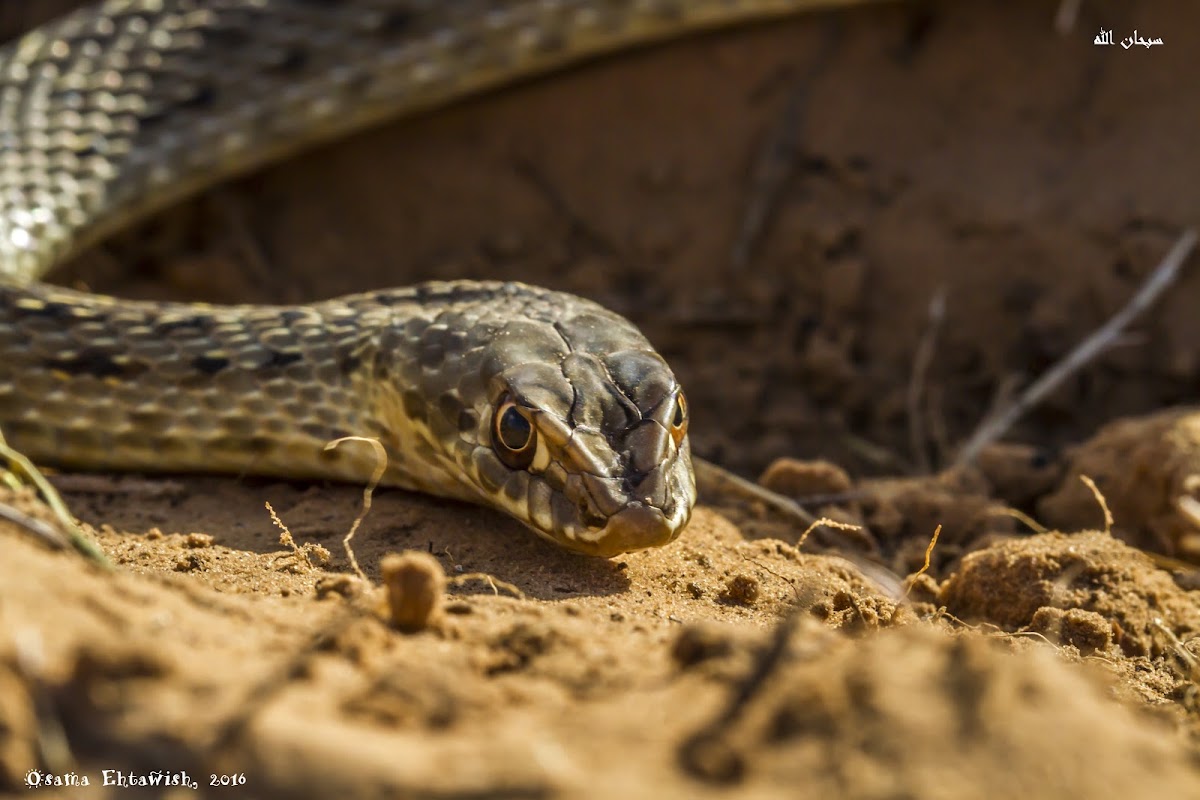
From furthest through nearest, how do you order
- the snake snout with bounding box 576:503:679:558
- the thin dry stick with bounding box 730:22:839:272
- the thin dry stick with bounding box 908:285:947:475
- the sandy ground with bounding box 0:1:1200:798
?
the thin dry stick with bounding box 730:22:839:272
the thin dry stick with bounding box 908:285:947:475
the snake snout with bounding box 576:503:679:558
the sandy ground with bounding box 0:1:1200:798

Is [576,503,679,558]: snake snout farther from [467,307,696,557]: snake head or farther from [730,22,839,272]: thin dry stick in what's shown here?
[730,22,839,272]: thin dry stick

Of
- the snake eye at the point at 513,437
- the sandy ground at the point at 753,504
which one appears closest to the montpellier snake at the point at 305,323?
the snake eye at the point at 513,437

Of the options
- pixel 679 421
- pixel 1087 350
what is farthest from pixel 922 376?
pixel 679 421

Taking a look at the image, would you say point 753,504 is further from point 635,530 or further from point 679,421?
point 635,530

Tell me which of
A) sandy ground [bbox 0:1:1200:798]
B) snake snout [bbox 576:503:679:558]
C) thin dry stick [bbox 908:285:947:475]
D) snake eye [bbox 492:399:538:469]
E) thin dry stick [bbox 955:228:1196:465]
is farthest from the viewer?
thin dry stick [bbox 908:285:947:475]

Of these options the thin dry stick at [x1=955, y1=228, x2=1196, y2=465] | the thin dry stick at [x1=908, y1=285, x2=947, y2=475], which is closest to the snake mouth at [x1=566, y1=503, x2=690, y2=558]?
the thin dry stick at [x1=955, y1=228, x2=1196, y2=465]

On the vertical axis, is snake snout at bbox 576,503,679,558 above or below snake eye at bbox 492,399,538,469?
below

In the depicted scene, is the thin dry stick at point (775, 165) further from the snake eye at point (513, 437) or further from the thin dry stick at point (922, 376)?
the snake eye at point (513, 437)

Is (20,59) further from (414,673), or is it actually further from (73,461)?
(414,673)
